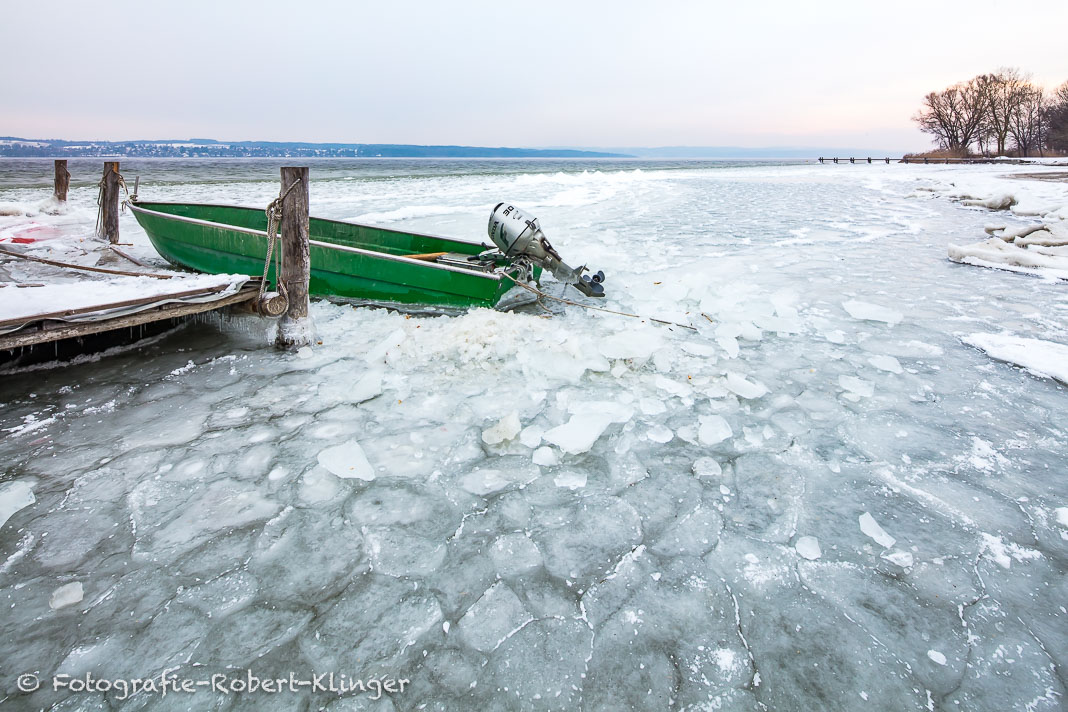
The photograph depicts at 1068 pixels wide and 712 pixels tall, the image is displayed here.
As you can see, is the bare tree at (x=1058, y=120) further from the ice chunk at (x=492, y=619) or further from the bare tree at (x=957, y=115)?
the ice chunk at (x=492, y=619)

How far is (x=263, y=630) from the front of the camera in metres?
2.00

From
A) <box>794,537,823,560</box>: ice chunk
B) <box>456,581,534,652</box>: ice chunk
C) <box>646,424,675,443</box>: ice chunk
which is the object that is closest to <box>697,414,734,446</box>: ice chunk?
<box>646,424,675,443</box>: ice chunk

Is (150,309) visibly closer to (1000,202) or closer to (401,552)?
(401,552)

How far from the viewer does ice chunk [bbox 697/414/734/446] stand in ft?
10.9

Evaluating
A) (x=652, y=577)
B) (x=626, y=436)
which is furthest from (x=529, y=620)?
(x=626, y=436)

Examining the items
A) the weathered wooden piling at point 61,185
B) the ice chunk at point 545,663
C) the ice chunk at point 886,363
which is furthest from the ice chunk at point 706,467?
the weathered wooden piling at point 61,185

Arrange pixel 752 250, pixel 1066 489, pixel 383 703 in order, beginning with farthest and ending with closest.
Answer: pixel 752 250 → pixel 1066 489 → pixel 383 703

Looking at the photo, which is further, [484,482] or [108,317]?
[108,317]

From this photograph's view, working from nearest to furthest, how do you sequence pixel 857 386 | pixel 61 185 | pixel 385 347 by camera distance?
pixel 857 386 → pixel 385 347 → pixel 61 185

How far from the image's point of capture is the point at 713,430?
135 inches

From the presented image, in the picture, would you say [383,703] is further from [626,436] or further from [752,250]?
[752,250]

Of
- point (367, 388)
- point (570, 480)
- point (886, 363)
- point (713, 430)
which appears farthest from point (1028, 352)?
point (367, 388)

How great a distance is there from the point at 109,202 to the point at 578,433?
963 centimetres

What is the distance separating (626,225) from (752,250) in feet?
12.2
